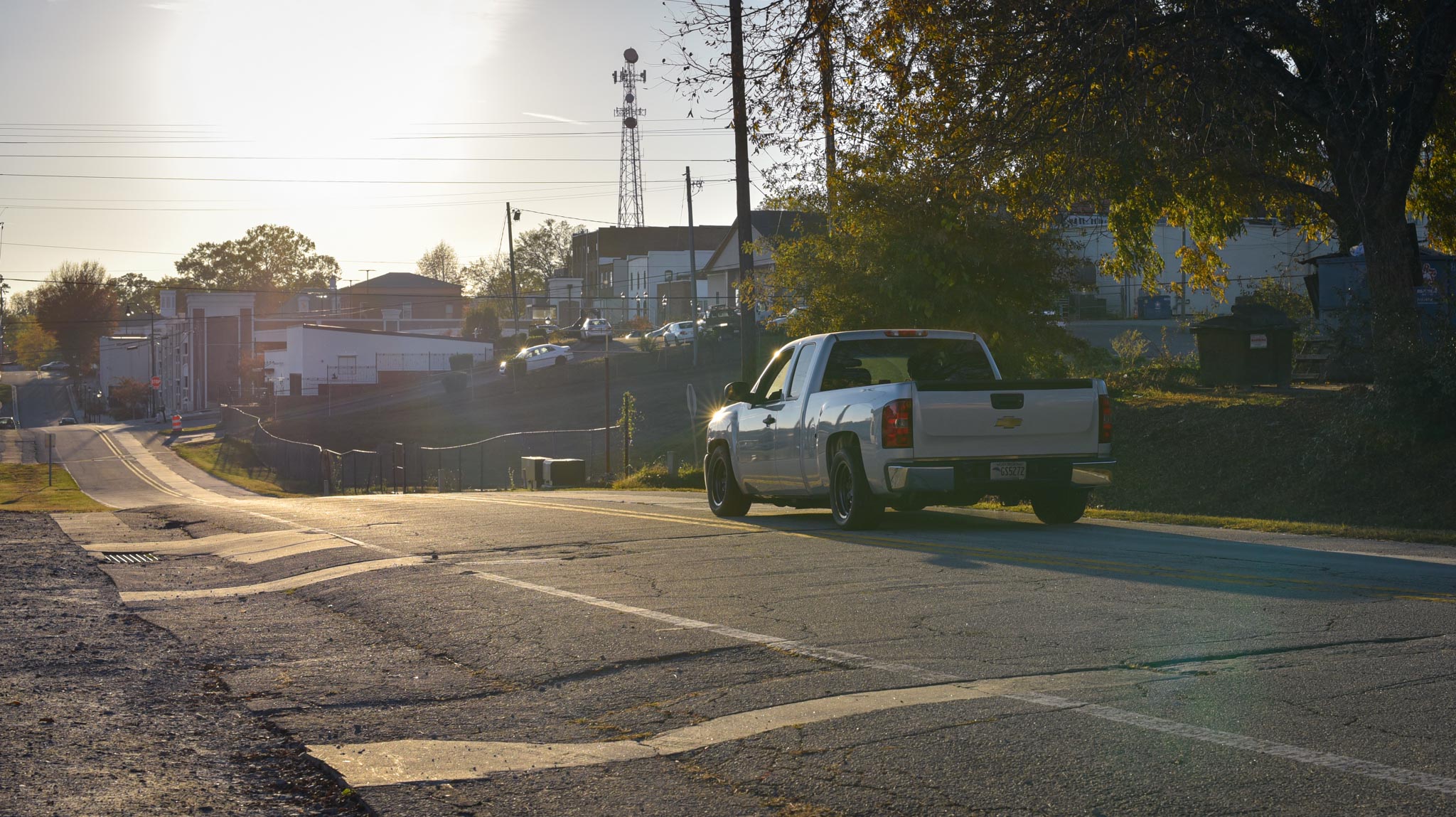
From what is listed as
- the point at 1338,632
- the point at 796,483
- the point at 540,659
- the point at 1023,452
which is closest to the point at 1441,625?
the point at 1338,632

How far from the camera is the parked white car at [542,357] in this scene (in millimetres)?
70625

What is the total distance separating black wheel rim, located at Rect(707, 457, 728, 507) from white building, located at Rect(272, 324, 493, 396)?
226 feet

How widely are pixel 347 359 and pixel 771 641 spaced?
83475mm

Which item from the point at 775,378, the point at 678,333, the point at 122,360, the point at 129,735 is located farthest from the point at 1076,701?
the point at 122,360

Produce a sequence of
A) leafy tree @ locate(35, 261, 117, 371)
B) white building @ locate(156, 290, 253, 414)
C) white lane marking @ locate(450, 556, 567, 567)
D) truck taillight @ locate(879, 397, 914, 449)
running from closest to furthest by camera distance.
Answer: white lane marking @ locate(450, 556, 567, 567)
truck taillight @ locate(879, 397, 914, 449)
white building @ locate(156, 290, 253, 414)
leafy tree @ locate(35, 261, 117, 371)

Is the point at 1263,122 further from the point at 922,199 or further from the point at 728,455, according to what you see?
the point at 728,455

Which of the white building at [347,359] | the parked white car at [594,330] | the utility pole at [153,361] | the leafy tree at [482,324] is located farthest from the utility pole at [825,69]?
the utility pole at [153,361]

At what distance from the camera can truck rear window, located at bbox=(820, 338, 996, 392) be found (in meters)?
13.9

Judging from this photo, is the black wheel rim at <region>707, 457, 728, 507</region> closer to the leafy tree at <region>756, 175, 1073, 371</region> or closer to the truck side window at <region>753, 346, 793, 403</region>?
the truck side window at <region>753, 346, 793, 403</region>

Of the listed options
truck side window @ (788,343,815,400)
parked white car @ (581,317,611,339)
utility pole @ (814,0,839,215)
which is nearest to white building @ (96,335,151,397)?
parked white car @ (581,317,611,339)

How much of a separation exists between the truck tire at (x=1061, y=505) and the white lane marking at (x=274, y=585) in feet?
19.7

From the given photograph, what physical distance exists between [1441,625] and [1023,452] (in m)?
5.50

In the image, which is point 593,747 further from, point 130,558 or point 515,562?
point 130,558

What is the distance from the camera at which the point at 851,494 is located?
12.7 metres
